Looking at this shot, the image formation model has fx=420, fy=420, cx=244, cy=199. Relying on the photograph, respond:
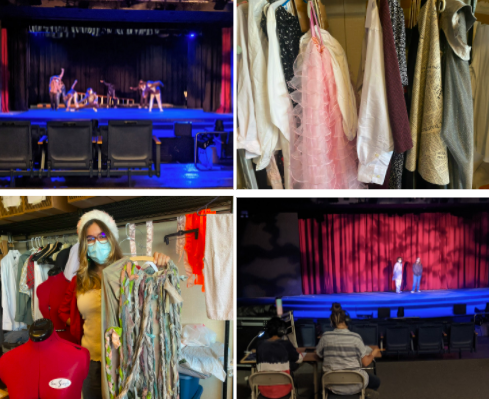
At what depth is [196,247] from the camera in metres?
2.04

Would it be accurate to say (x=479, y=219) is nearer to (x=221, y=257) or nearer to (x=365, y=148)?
(x=365, y=148)

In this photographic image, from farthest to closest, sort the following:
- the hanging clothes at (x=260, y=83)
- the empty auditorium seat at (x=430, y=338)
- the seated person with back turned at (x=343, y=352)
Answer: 1. the empty auditorium seat at (x=430, y=338)
2. the seated person with back turned at (x=343, y=352)
3. the hanging clothes at (x=260, y=83)

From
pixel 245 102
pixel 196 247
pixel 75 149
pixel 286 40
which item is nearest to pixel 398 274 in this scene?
pixel 196 247

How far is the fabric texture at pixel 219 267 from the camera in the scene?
6.55 ft

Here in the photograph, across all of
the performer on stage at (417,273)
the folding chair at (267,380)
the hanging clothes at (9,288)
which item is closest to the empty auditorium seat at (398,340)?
the performer on stage at (417,273)

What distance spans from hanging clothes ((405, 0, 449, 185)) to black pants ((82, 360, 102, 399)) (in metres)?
1.77

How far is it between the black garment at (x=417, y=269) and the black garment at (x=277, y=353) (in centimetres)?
76

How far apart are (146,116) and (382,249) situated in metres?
1.42

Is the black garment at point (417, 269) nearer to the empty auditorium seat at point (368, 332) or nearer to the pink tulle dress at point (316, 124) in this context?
the empty auditorium seat at point (368, 332)

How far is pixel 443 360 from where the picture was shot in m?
2.21

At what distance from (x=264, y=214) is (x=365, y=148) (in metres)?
0.59

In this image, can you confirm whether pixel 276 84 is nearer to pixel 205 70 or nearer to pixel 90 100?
pixel 205 70

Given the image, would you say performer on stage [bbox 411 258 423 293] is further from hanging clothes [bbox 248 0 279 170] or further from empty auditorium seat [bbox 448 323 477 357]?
hanging clothes [bbox 248 0 279 170]

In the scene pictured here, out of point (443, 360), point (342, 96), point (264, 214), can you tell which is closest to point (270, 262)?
A: point (264, 214)
